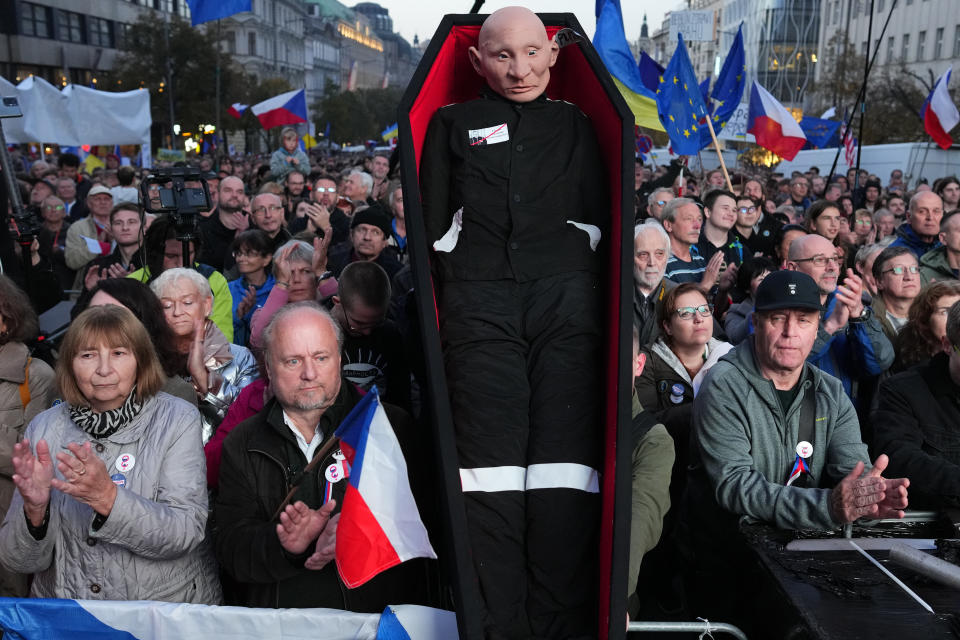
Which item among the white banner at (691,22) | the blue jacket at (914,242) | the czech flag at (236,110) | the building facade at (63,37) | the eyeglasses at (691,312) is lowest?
the eyeglasses at (691,312)

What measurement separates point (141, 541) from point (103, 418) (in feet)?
1.64

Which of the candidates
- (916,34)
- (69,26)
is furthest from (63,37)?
(916,34)

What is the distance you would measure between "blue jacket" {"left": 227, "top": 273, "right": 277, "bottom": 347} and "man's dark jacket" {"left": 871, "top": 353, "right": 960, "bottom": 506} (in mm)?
3743

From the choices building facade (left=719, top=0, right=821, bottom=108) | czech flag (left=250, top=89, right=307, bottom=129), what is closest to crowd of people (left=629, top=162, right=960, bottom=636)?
czech flag (left=250, top=89, right=307, bottom=129)

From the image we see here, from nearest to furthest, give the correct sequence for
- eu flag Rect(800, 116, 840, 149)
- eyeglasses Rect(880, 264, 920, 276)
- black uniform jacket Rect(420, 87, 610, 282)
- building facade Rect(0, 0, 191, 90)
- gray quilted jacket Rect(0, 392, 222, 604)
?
gray quilted jacket Rect(0, 392, 222, 604) < black uniform jacket Rect(420, 87, 610, 282) < eyeglasses Rect(880, 264, 920, 276) < eu flag Rect(800, 116, 840, 149) < building facade Rect(0, 0, 191, 90)

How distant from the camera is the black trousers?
2928 mm

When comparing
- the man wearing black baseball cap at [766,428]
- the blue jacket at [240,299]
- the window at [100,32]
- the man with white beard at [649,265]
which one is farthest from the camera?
the window at [100,32]

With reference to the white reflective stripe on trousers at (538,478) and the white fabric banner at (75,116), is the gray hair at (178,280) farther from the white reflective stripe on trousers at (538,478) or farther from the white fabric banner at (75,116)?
the white fabric banner at (75,116)

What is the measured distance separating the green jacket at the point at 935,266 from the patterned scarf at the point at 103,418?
18.6 ft

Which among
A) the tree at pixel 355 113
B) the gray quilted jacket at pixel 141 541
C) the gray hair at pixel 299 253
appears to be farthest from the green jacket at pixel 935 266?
the tree at pixel 355 113

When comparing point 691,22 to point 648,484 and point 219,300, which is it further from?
point 648,484

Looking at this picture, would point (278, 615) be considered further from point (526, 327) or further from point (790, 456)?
point (790, 456)

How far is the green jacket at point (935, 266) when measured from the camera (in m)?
6.74

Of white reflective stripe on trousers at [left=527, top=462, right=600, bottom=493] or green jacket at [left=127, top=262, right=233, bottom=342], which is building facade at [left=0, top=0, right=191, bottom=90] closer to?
green jacket at [left=127, top=262, right=233, bottom=342]
